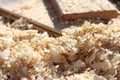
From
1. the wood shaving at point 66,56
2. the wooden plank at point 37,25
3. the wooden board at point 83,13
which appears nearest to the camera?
the wood shaving at point 66,56

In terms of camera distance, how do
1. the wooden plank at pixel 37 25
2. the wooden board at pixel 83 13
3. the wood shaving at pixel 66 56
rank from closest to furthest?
the wood shaving at pixel 66 56 < the wooden plank at pixel 37 25 < the wooden board at pixel 83 13

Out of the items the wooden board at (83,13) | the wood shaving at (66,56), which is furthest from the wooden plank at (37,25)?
the wood shaving at (66,56)

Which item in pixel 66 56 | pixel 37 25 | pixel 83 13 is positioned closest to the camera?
pixel 66 56

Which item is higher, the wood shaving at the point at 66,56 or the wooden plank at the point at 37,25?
the wooden plank at the point at 37,25

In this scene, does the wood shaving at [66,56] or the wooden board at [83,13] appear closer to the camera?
the wood shaving at [66,56]

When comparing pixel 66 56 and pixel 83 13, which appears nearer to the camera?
pixel 66 56

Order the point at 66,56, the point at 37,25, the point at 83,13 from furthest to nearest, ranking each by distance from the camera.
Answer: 1. the point at 83,13
2. the point at 37,25
3. the point at 66,56

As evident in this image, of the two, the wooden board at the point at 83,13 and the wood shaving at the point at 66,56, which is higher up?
the wooden board at the point at 83,13

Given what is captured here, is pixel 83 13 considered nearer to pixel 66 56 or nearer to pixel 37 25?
pixel 37 25

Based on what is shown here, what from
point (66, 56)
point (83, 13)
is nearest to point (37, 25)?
point (83, 13)

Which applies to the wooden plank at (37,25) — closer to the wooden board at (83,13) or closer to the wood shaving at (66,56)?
the wooden board at (83,13)

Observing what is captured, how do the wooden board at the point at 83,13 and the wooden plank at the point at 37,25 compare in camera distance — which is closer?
the wooden plank at the point at 37,25
